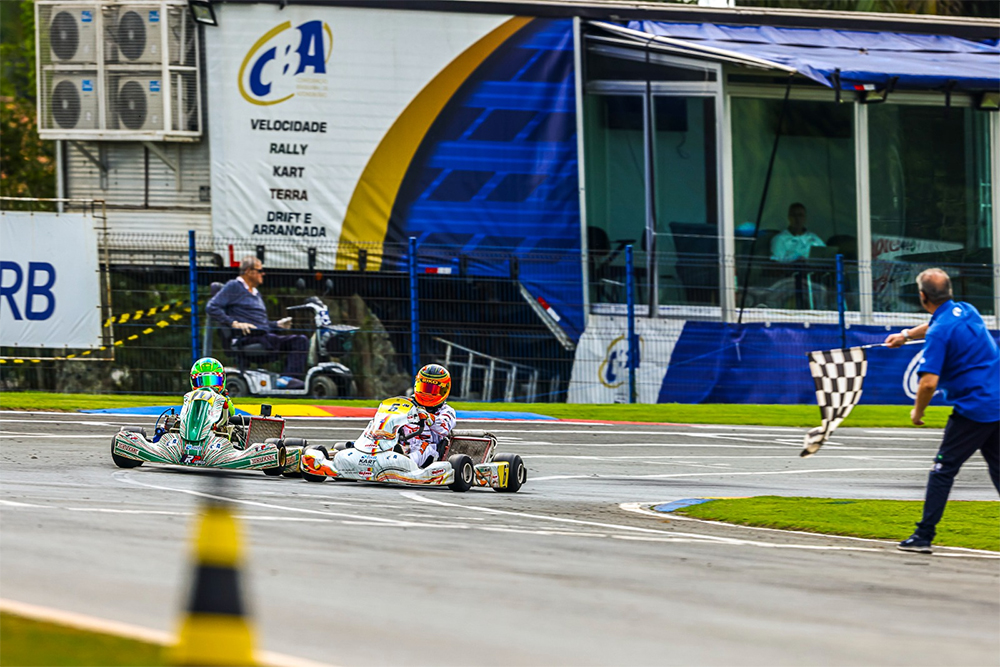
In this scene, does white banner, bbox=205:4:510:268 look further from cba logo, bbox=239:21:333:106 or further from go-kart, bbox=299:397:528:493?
go-kart, bbox=299:397:528:493

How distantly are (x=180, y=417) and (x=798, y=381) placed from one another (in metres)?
12.9

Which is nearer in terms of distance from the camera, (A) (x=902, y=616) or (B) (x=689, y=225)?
(A) (x=902, y=616)

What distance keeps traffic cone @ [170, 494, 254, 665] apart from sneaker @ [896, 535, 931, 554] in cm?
673

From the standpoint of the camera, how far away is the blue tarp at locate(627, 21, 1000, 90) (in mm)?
21281

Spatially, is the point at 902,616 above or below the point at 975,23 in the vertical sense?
below

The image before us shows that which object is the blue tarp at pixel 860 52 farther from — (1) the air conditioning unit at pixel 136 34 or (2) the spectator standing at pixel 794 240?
(1) the air conditioning unit at pixel 136 34

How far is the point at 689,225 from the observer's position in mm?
24094

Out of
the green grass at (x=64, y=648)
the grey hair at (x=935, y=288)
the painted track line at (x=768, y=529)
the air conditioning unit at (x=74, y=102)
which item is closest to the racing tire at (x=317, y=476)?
the painted track line at (x=768, y=529)

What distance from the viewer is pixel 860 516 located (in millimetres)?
10828

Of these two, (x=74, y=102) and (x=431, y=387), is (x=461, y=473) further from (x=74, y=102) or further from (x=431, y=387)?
(x=74, y=102)

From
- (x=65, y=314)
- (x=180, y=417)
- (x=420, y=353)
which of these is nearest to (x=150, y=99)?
(x=65, y=314)

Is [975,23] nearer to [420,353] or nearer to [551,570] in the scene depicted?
[420,353]

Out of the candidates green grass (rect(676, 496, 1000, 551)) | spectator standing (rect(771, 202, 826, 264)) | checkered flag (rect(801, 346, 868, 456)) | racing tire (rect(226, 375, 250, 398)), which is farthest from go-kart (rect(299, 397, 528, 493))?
spectator standing (rect(771, 202, 826, 264))

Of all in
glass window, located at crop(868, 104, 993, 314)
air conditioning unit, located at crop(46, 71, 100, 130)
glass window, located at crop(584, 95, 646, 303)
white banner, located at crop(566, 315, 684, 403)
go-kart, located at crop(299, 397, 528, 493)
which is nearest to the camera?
go-kart, located at crop(299, 397, 528, 493)
